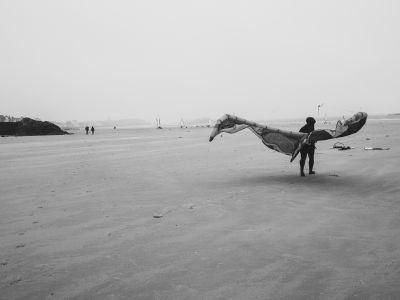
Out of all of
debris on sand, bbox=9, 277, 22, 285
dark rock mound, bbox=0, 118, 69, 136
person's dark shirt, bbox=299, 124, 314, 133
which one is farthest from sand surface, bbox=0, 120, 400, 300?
dark rock mound, bbox=0, 118, 69, 136

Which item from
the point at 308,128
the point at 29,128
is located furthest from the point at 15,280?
the point at 29,128

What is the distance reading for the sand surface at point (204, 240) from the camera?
354cm

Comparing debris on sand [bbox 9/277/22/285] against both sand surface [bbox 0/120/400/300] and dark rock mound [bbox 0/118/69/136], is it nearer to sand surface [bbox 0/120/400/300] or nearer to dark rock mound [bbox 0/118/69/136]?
sand surface [bbox 0/120/400/300]

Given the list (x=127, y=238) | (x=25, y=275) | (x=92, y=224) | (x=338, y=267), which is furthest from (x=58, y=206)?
(x=338, y=267)

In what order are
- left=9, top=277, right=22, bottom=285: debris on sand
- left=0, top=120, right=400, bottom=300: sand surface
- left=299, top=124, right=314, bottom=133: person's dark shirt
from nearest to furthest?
left=0, top=120, right=400, bottom=300: sand surface, left=9, top=277, right=22, bottom=285: debris on sand, left=299, top=124, right=314, bottom=133: person's dark shirt

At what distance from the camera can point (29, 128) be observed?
64.5 metres

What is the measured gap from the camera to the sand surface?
3545mm

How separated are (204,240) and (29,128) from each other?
225ft

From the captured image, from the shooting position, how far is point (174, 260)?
4238 millimetres

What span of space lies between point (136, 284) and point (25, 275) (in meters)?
1.39

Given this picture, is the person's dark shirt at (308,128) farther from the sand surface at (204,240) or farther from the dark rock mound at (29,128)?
the dark rock mound at (29,128)

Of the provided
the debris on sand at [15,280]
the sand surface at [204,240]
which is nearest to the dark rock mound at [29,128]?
the sand surface at [204,240]

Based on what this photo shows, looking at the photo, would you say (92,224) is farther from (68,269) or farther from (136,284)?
(136,284)

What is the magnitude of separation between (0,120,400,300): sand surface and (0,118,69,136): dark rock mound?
60.3m
